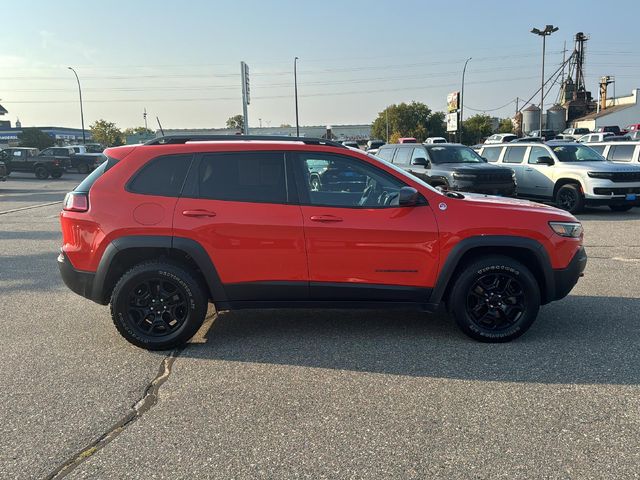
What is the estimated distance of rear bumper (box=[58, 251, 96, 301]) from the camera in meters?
4.41

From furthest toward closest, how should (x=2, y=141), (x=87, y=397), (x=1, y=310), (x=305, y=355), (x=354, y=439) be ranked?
(x=2, y=141) < (x=1, y=310) < (x=305, y=355) < (x=87, y=397) < (x=354, y=439)

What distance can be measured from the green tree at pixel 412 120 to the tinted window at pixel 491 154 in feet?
188

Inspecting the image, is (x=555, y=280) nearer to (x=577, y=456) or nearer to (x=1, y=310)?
(x=577, y=456)

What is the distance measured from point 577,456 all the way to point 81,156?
125 ft

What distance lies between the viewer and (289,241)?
4.29 m

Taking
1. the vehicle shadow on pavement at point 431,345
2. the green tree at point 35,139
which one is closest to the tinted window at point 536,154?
the vehicle shadow on pavement at point 431,345

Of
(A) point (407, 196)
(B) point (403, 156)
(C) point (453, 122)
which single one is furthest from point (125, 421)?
(C) point (453, 122)

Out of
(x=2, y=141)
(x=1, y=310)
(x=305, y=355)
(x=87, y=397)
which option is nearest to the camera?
(x=87, y=397)

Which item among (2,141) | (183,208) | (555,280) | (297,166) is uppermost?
(2,141)

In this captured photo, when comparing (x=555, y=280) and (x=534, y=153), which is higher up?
(x=534, y=153)

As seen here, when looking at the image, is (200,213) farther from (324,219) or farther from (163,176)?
(324,219)

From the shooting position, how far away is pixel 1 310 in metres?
5.63

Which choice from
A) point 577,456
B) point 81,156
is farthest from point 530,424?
point 81,156

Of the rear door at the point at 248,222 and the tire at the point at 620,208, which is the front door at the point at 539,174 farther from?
the rear door at the point at 248,222
